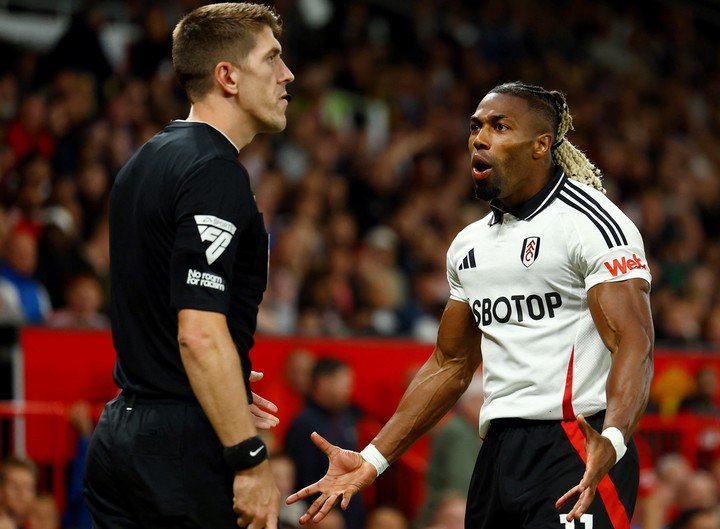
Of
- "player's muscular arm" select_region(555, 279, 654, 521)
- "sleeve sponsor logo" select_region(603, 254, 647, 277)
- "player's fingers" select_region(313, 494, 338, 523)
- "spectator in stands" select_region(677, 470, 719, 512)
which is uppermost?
"sleeve sponsor logo" select_region(603, 254, 647, 277)

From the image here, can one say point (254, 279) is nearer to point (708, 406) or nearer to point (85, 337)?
point (85, 337)

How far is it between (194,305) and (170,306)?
16cm

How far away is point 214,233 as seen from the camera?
399 centimetres

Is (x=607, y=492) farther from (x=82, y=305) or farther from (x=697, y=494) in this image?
(x=82, y=305)

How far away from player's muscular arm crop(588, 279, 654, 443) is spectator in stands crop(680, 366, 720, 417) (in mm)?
6629

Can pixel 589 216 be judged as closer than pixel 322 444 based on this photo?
Yes

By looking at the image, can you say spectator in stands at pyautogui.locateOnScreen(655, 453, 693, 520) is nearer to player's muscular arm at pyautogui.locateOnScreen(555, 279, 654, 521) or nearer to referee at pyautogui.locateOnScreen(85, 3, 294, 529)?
player's muscular arm at pyautogui.locateOnScreen(555, 279, 654, 521)

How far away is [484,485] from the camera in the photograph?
4.93 m

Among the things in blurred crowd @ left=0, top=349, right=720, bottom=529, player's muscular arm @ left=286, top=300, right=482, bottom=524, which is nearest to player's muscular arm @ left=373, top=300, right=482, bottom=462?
player's muscular arm @ left=286, top=300, right=482, bottom=524

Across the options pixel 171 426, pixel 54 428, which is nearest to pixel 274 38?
pixel 171 426

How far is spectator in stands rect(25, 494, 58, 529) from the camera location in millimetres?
7586

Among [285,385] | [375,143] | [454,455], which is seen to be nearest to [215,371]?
[454,455]

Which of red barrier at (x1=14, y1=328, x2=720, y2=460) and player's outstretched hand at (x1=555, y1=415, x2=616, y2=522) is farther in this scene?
red barrier at (x1=14, y1=328, x2=720, y2=460)

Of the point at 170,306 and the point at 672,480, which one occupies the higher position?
the point at 170,306
